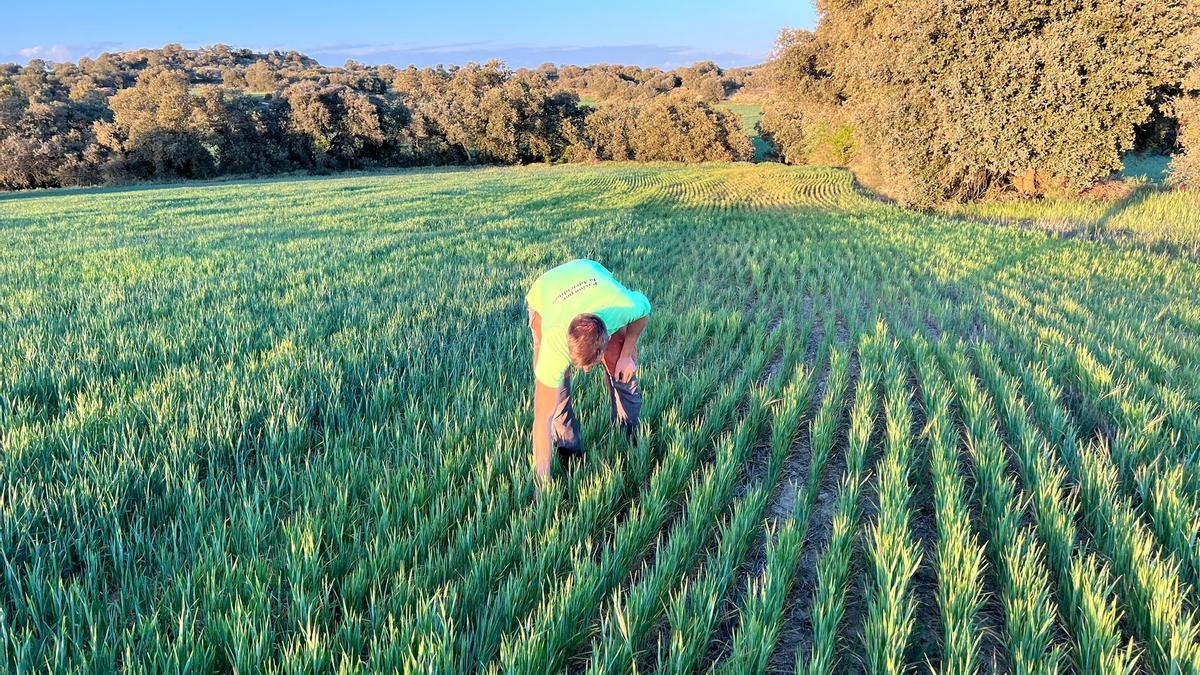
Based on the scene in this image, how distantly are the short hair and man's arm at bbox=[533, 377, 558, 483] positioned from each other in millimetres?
362

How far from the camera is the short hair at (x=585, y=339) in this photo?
1.84 meters

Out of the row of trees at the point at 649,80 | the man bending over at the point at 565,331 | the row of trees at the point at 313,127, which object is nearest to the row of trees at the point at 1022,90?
the man bending over at the point at 565,331

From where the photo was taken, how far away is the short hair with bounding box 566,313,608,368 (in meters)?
1.84

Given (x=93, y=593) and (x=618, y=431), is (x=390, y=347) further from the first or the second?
(x=93, y=593)

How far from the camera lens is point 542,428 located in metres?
2.29

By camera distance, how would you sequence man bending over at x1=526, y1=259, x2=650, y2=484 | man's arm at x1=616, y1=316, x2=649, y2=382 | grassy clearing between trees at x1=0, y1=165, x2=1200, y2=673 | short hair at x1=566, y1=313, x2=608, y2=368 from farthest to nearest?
man's arm at x1=616, y1=316, x2=649, y2=382
man bending over at x1=526, y1=259, x2=650, y2=484
short hair at x1=566, y1=313, x2=608, y2=368
grassy clearing between trees at x1=0, y1=165, x2=1200, y2=673

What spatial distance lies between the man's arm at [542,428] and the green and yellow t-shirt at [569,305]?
0.05 m

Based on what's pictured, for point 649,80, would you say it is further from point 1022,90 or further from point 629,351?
point 629,351

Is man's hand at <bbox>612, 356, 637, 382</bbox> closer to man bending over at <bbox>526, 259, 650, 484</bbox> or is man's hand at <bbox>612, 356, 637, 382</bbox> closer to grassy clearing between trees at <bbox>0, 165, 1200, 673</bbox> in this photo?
man bending over at <bbox>526, 259, 650, 484</bbox>

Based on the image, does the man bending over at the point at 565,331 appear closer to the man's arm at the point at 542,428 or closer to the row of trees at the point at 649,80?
the man's arm at the point at 542,428

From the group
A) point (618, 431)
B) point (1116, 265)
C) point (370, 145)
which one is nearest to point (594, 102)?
point (370, 145)

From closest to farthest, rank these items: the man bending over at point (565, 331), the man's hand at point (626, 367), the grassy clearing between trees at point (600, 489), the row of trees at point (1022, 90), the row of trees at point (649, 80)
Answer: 1. the grassy clearing between trees at point (600, 489)
2. the man bending over at point (565, 331)
3. the man's hand at point (626, 367)
4. the row of trees at point (1022, 90)
5. the row of trees at point (649, 80)

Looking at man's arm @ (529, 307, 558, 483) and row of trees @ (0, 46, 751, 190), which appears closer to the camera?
man's arm @ (529, 307, 558, 483)

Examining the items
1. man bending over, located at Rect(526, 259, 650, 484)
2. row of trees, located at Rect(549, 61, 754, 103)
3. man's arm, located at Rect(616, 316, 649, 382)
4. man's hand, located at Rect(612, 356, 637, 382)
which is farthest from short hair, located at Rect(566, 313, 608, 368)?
row of trees, located at Rect(549, 61, 754, 103)
